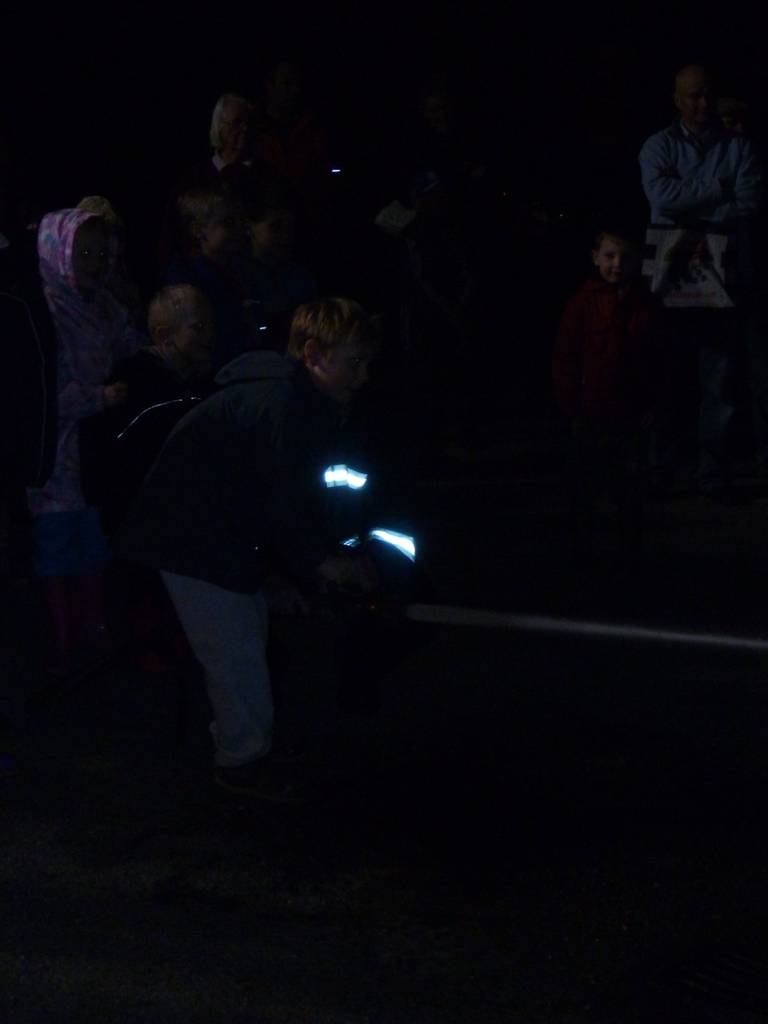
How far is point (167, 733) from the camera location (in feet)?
23.2

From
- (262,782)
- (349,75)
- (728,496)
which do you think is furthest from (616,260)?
(349,75)

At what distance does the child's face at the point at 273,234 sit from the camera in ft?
28.6

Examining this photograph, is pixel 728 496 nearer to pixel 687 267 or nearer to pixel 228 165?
pixel 687 267

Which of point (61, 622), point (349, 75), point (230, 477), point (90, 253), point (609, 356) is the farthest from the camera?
point (349, 75)

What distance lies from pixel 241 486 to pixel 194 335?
119 centimetres

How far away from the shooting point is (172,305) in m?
7.25

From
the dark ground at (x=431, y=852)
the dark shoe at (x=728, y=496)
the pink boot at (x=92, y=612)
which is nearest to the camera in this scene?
the dark ground at (x=431, y=852)

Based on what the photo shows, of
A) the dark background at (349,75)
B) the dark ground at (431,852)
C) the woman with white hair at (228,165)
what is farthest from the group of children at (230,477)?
the dark background at (349,75)

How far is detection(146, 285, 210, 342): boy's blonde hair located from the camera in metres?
7.24

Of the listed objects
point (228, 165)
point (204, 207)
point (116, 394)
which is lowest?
point (116, 394)

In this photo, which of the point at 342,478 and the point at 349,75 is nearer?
the point at 342,478

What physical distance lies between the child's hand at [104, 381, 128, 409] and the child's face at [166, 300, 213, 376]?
0.71 feet

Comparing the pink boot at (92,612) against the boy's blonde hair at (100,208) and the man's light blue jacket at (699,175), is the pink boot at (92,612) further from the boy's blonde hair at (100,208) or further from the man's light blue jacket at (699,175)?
the man's light blue jacket at (699,175)

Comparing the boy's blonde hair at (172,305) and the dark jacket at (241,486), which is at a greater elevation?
the boy's blonde hair at (172,305)
